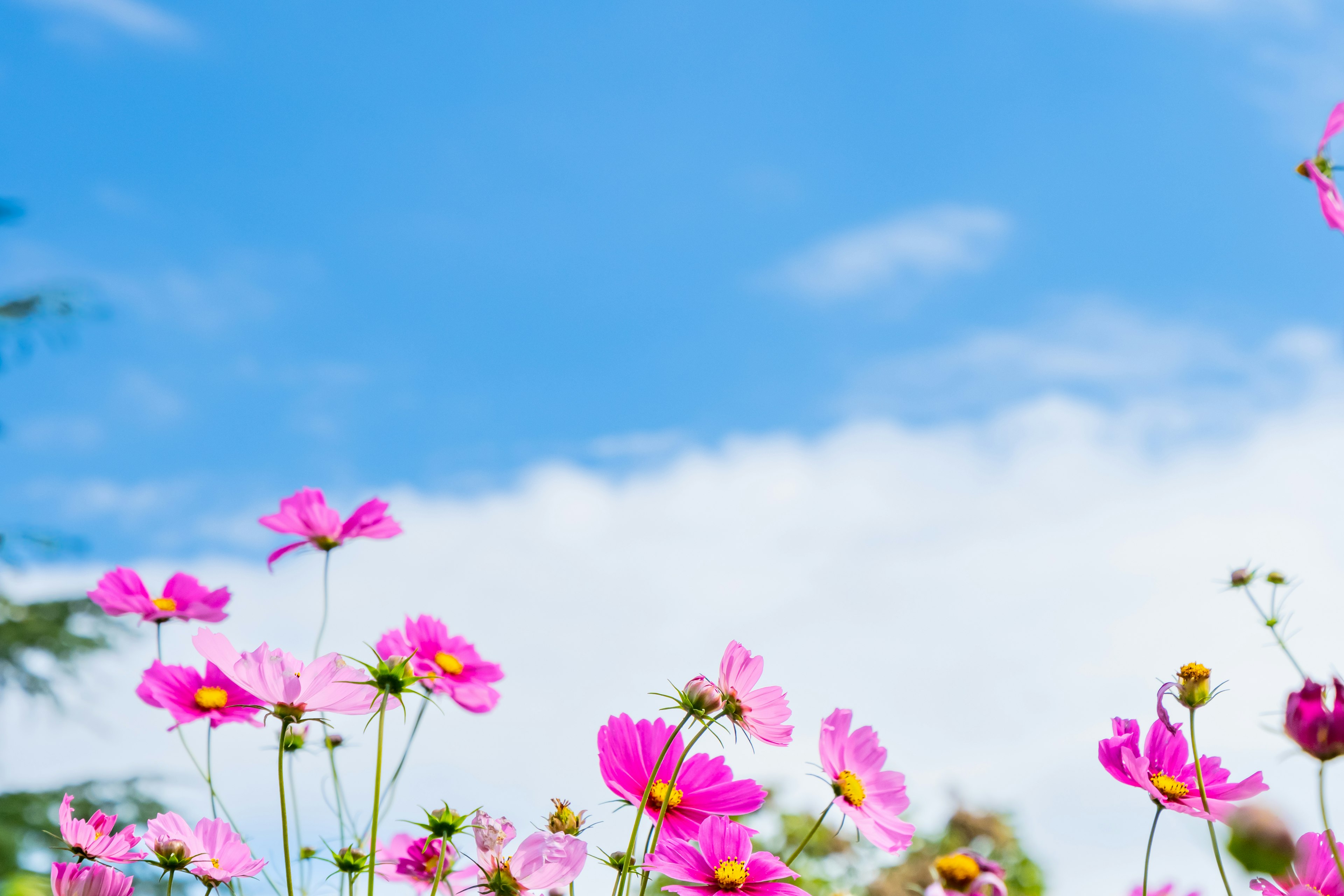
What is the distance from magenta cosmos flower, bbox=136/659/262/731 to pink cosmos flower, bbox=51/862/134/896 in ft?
0.82

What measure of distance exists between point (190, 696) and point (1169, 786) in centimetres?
106

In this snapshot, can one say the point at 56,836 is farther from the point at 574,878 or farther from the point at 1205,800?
the point at 1205,800

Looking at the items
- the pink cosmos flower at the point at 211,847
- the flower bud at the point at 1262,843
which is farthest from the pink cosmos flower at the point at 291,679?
the flower bud at the point at 1262,843

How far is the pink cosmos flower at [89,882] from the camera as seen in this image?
89cm

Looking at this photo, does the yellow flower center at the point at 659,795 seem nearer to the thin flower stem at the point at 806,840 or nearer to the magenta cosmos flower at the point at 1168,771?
the thin flower stem at the point at 806,840

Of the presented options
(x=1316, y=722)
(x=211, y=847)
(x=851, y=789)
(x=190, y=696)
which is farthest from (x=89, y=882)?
(x=1316, y=722)

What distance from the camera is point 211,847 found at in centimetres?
108

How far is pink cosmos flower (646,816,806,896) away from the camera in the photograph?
0.89 m

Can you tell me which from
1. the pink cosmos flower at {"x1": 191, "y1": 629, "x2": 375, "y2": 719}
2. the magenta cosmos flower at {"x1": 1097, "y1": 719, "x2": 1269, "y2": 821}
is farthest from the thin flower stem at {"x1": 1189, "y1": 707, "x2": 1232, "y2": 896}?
the pink cosmos flower at {"x1": 191, "y1": 629, "x2": 375, "y2": 719}

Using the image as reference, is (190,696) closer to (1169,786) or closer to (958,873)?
(958,873)

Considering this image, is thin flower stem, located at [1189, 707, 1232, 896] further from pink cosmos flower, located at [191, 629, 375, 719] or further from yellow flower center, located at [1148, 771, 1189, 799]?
pink cosmos flower, located at [191, 629, 375, 719]

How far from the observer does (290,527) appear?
143 centimetres

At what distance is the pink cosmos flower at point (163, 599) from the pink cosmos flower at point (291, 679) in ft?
1.71

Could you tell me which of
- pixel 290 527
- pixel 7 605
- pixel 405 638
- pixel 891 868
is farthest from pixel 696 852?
pixel 7 605
